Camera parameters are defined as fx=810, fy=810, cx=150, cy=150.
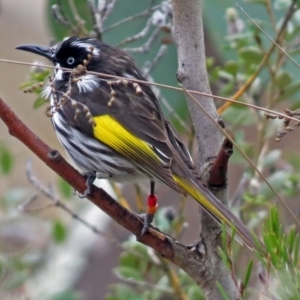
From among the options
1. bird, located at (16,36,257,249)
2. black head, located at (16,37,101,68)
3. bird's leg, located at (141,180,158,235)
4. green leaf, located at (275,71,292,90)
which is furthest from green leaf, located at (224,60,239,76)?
bird's leg, located at (141,180,158,235)

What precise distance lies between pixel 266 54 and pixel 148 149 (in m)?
0.50

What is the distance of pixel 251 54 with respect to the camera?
8.79 feet

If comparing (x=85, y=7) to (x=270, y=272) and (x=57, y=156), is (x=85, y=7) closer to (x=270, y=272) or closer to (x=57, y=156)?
(x=57, y=156)

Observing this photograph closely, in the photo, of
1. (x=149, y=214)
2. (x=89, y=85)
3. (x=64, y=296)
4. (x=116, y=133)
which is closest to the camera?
(x=149, y=214)

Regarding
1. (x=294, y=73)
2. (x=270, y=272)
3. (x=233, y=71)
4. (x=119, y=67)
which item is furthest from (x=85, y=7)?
(x=270, y=272)

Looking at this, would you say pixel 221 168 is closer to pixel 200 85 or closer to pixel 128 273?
pixel 200 85

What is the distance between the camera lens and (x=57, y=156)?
176cm

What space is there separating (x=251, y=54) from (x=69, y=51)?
23.9 inches

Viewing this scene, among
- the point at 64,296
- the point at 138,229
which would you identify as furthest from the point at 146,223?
the point at 64,296

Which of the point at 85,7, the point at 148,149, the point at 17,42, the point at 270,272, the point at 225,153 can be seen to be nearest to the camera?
the point at 270,272

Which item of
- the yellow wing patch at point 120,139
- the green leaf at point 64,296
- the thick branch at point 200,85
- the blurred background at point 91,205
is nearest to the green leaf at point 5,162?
the blurred background at point 91,205

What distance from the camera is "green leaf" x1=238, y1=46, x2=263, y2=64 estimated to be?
8.69 feet

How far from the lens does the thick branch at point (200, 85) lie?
1843 millimetres

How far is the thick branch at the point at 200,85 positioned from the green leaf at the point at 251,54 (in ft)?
2.58
